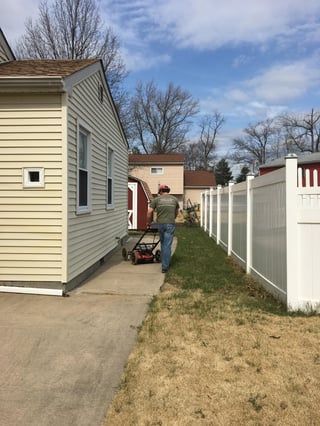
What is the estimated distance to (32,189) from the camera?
623cm

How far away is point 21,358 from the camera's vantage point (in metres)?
3.88

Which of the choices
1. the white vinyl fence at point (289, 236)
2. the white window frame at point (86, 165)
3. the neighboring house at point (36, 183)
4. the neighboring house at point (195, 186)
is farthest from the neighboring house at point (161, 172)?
the neighboring house at point (36, 183)

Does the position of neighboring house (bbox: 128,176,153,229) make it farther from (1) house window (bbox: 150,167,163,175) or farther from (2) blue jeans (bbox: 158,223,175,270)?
(1) house window (bbox: 150,167,163,175)

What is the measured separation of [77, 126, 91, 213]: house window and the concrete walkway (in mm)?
1699

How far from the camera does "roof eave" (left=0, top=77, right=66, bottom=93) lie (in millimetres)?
5992

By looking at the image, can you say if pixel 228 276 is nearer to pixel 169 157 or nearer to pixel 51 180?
pixel 51 180

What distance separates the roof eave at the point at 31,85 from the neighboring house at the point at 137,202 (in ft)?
43.1

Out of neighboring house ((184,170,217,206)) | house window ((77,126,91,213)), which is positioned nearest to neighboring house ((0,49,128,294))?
house window ((77,126,91,213))

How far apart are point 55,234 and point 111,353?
273 cm

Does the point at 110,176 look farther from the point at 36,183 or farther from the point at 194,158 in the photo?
the point at 194,158

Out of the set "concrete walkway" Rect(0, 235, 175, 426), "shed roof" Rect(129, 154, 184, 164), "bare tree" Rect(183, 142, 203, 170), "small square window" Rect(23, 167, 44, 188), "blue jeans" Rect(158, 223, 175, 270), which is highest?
"bare tree" Rect(183, 142, 203, 170)

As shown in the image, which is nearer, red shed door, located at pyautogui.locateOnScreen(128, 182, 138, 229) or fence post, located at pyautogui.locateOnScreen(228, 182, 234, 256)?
fence post, located at pyautogui.locateOnScreen(228, 182, 234, 256)

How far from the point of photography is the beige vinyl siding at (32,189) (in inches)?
245

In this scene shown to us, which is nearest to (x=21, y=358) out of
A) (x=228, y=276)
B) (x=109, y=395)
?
(x=109, y=395)
